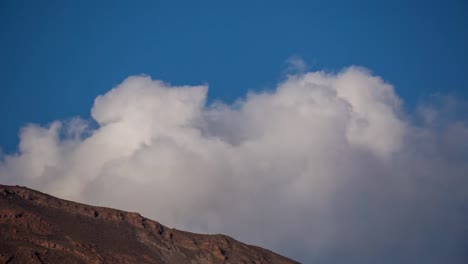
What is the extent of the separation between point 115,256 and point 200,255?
38350 millimetres

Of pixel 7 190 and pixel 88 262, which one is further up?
pixel 7 190

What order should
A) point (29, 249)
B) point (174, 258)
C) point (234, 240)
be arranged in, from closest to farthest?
point (29, 249) < point (174, 258) < point (234, 240)

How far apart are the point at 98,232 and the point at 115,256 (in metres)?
14.9

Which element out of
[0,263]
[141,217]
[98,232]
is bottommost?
[0,263]

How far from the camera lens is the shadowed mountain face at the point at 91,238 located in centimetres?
12494

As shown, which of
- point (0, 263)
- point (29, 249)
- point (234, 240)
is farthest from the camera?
point (234, 240)

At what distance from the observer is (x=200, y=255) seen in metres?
172

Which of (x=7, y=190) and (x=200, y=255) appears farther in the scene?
(x=200, y=255)

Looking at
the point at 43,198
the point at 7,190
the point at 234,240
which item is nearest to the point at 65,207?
the point at 43,198

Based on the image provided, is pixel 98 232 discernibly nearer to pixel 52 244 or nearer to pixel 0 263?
pixel 52 244

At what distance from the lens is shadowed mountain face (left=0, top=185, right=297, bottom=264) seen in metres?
125

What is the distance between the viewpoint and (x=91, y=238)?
14362 centimetres

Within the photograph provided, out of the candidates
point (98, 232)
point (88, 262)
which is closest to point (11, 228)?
point (88, 262)

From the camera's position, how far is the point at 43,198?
499 ft
